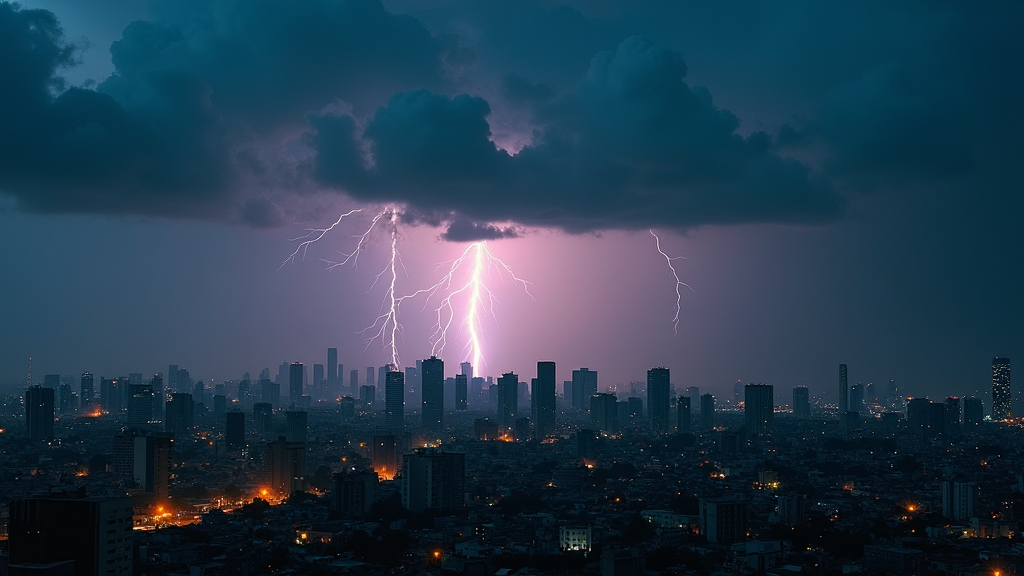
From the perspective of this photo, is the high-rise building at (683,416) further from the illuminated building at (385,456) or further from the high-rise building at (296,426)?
the illuminated building at (385,456)

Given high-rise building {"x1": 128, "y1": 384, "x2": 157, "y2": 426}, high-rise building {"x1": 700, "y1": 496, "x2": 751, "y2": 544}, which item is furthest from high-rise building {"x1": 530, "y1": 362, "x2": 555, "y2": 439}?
high-rise building {"x1": 700, "y1": 496, "x2": 751, "y2": 544}

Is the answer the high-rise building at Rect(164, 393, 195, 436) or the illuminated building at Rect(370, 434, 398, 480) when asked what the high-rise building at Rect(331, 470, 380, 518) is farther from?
the high-rise building at Rect(164, 393, 195, 436)

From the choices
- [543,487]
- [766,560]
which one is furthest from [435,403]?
[766,560]

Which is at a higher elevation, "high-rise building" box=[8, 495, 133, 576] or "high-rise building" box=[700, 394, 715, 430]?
"high-rise building" box=[8, 495, 133, 576]

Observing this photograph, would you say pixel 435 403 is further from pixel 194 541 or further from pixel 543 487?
pixel 194 541

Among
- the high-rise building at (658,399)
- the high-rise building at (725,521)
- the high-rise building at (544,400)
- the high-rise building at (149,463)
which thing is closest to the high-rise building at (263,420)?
the high-rise building at (544,400)

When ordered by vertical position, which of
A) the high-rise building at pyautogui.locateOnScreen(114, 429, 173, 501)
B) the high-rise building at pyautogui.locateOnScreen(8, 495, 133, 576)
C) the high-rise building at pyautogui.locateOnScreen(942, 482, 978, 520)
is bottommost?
the high-rise building at pyautogui.locateOnScreen(942, 482, 978, 520)
